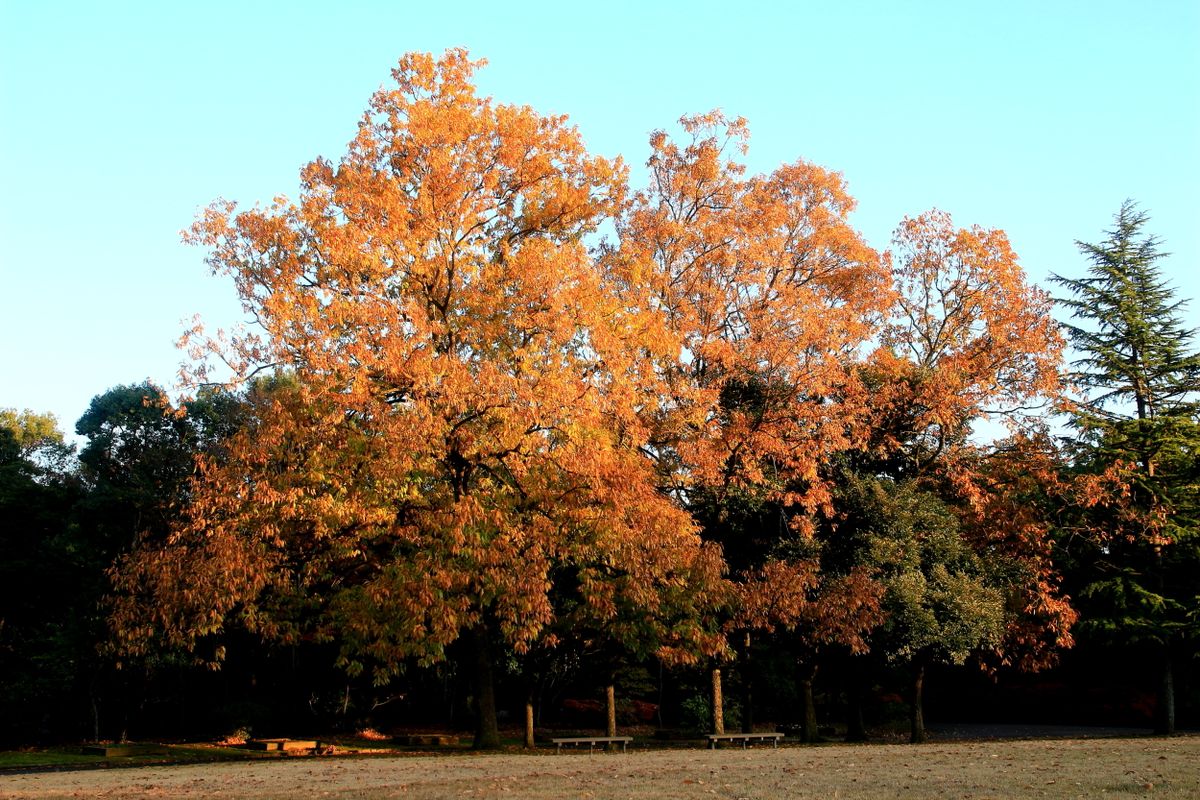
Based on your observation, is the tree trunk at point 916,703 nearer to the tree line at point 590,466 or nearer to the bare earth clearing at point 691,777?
the tree line at point 590,466

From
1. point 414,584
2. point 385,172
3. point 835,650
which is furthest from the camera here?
point 835,650

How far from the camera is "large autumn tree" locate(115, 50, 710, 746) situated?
1920 cm

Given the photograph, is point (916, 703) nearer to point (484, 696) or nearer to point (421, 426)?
point (484, 696)

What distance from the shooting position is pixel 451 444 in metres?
20.2

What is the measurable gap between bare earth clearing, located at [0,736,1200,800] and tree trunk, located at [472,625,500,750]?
3.00 metres

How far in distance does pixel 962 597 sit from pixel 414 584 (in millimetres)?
14396

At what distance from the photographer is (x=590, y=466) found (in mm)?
19828

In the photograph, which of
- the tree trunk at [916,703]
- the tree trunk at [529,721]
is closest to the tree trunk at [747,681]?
the tree trunk at [916,703]

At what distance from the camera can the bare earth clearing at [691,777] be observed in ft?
37.0

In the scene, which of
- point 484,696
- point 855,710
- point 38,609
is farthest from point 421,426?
point 38,609

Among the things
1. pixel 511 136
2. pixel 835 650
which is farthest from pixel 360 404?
pixel 835 650

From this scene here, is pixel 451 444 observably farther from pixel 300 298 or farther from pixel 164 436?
pixel 164 436

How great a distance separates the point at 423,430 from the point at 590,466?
128 inches

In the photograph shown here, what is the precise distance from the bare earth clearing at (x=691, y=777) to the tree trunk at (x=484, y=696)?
3.00 m
